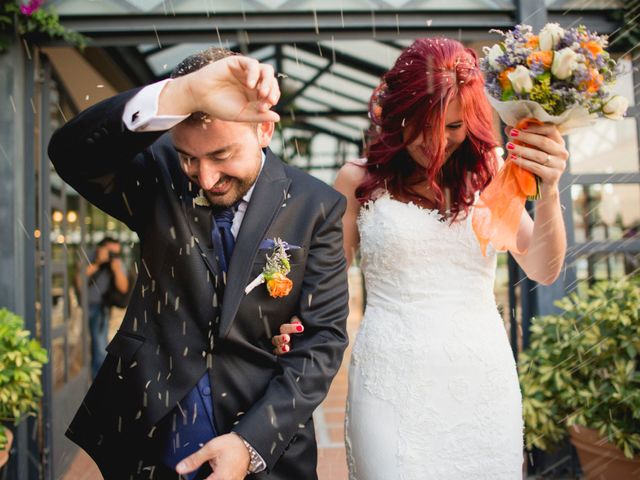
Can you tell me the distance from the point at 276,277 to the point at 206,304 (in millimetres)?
210

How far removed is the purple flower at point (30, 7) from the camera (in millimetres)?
4516

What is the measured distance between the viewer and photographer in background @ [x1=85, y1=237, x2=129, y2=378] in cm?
765

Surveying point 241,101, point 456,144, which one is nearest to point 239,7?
point 456,144

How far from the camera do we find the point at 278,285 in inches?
71.4

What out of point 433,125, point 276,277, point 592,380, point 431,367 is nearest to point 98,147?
point 276,277

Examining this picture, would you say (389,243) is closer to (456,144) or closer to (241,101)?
(456,144)

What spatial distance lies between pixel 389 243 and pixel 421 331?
1.21 ft

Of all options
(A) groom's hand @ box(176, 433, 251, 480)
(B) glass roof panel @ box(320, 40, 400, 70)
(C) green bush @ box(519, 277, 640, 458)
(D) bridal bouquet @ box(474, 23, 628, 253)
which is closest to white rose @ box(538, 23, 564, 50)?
(D) bridal bouquet @ box(474, 23, 628, 253)

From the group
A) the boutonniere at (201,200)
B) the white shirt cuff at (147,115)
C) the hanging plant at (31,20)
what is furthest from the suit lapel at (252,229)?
the hanging plant at (31,20)

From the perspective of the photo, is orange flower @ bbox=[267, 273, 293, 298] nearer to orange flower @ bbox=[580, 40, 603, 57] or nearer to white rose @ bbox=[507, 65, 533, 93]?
white rose @ bbox=[507, 65, 533, 93]

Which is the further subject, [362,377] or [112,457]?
[362,377]

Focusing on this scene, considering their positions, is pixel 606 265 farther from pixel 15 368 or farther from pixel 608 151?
pixel 15 368

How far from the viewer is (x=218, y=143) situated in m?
1.73

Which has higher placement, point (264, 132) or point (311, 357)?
point (264, 132)
